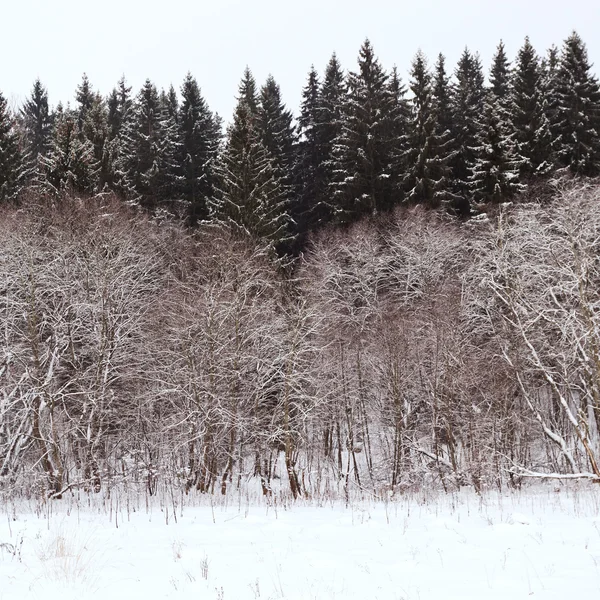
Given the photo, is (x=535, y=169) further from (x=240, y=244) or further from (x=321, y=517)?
(x=321, y=517)

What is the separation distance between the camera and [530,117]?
34781mm

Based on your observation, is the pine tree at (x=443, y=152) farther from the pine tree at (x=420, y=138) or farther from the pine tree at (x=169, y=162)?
the pine tree at (x=169, y=162)

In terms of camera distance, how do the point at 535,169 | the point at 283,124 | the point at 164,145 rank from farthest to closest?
the point at 283,124 → the point at 164,145 → the point at 535,169

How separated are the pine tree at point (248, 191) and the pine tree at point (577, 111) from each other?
17510mm

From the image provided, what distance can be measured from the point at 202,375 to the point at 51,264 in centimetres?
817

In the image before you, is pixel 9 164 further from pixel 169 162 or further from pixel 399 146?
pixel 399 146

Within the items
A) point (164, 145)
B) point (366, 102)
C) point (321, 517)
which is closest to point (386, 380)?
point (321, 517)

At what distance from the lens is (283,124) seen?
1772 inches

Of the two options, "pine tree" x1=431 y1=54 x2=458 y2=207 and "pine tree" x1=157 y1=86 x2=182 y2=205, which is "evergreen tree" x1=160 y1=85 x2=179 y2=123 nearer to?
"pine tree" x1=157 y1=86 x2=182 y2=205

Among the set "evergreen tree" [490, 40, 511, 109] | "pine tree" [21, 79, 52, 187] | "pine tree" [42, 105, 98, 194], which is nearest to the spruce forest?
"pine tree" [42, 105, 98, 194]

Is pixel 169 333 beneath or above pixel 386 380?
above

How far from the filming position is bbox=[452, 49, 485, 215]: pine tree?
36.4 meters

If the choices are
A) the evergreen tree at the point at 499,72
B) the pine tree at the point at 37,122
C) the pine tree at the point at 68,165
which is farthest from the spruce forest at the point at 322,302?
the pine tree at the point at 37,122

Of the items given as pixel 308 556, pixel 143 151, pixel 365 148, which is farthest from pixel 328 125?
pixel 308 556
